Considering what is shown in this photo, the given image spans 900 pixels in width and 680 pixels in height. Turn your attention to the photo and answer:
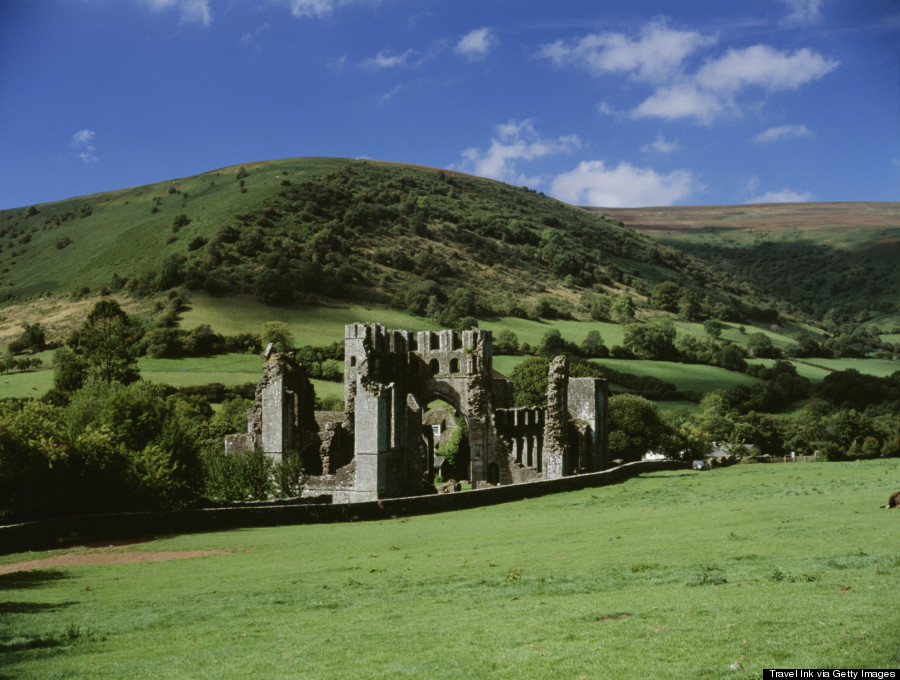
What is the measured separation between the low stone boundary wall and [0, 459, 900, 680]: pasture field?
1661 millimetres

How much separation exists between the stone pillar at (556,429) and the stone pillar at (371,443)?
11578mm

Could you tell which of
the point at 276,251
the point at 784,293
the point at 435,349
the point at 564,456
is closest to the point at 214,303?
the point at 276,251

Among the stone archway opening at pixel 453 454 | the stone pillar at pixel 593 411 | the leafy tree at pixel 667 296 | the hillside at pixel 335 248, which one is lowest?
the stone archway opening at pixel 453 454

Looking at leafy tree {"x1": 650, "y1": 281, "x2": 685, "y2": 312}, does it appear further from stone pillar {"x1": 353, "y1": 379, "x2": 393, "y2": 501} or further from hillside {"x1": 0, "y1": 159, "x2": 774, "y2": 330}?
stone pillar {"x1": 353, "y1": 379, "x2": 393, "y2": 501}

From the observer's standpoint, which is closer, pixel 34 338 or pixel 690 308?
pixel 34 338

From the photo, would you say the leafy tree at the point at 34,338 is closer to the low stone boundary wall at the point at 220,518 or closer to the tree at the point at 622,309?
the low stone boundary wall at the point at 220,518

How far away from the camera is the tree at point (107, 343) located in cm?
7069

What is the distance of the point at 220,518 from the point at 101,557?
6.63 m

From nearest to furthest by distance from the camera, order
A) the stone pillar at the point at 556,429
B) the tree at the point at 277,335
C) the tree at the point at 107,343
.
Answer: the stone pillar at the point at 556,429 → the tree at the point at 107,343 → the tree at the point at 277,335

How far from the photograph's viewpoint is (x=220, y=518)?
30.5 m

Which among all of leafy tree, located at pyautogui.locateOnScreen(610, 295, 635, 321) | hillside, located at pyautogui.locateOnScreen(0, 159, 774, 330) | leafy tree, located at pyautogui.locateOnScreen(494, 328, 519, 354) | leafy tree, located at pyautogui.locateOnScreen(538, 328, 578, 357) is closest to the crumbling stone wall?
leafy tree, located at pyautogui.locateOnScreen(494, 328, 519, 354)

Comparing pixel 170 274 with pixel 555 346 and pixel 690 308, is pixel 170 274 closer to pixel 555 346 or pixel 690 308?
pixel 555 346

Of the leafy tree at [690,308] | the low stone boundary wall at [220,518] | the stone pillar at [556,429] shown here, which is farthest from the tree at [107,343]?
the leafy tree at [690,308]

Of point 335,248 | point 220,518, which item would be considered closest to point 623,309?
point 335,248
